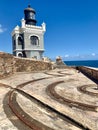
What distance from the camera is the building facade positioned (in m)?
34.5

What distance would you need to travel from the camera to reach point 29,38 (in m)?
34.9

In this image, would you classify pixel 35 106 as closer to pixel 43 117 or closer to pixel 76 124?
pixel 43 117

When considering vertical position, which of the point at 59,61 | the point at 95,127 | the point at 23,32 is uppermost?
the point at 23,32

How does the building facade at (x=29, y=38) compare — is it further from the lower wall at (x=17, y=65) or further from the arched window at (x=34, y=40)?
the lower wall at (x=17, y=65)

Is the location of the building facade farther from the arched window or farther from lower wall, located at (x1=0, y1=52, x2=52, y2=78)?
lower wall, located at (x1=0, y1=52, x2=52, y2=78)

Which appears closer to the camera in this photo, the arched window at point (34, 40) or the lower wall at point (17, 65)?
the lower wall at point (17, 65)

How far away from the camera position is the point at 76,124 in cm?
343

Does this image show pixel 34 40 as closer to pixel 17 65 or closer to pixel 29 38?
pixel 29 38

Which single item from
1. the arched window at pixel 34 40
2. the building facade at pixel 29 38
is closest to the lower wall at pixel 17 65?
the building facade at pixel 29 38

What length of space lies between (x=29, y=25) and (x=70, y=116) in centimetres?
3367

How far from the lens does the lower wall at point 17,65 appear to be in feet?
35.1

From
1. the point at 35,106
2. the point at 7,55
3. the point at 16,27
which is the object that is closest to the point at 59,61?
the point at 7,55

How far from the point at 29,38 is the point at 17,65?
23.1 meters

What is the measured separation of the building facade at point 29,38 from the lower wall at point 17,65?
2007cm
